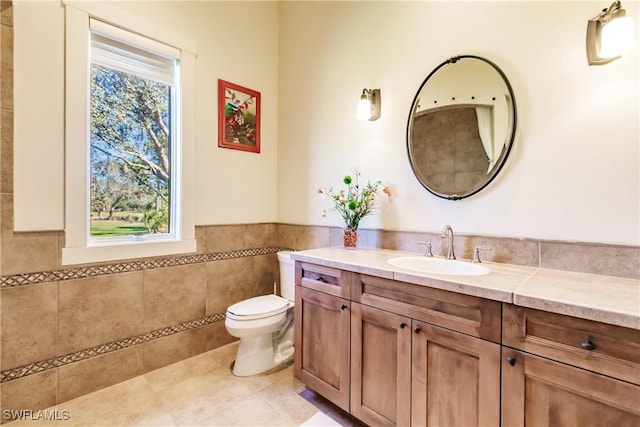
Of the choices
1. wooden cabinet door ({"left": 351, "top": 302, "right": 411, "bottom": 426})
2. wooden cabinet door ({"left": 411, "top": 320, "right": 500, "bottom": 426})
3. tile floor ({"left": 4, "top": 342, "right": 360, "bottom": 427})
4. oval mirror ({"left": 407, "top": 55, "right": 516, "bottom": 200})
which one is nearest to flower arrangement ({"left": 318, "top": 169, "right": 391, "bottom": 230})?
oval mirror ({"left": 407, "top": 55, "right": 516, "bottom": 200})

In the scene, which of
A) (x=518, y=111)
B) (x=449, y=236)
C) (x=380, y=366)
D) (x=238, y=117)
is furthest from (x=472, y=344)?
(x=238, y=117)

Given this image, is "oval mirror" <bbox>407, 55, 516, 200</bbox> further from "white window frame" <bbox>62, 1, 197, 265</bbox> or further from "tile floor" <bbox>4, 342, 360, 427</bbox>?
"white window frame" <bbox>62, 1, 197, 265</bbox>

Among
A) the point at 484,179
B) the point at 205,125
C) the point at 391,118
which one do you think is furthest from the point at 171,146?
the point at 484,179

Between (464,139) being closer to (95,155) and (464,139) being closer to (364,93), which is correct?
(364,93)

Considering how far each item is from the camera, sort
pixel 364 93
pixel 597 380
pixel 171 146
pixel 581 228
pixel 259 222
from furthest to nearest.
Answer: pixel 259 222, pixel 171 146, pixel 364 93, pixel 581 228, pixel 597 380

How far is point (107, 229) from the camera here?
2.01 metres

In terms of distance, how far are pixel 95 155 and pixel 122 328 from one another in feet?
3.80

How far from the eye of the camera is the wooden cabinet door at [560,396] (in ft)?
2.96

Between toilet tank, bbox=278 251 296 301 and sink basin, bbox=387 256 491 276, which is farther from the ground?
sink basin, bbox=387 256 491 276

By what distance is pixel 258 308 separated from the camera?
215cm

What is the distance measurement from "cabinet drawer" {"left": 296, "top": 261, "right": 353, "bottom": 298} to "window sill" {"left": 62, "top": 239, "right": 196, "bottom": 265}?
97cm

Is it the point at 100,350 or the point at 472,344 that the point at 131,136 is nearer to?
the point at 100,350

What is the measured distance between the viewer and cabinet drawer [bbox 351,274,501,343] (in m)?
1.14

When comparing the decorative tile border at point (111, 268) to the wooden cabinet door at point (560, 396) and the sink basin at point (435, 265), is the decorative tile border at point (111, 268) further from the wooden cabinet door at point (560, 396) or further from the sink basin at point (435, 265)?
the wooden cabinet door at point (560, 396)
